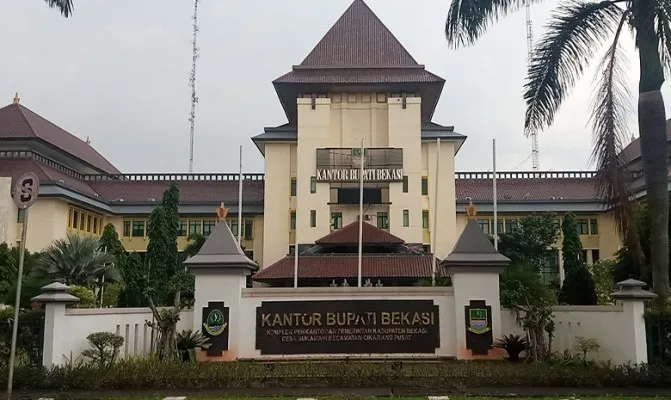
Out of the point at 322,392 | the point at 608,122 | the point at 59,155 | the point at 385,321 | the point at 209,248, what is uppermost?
the point at 59,155

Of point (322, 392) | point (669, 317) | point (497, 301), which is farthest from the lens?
point (497, 301)

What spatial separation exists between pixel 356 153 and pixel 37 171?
1945 centimetres

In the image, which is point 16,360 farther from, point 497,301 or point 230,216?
point 230,216

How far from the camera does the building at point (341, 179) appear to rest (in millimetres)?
38094

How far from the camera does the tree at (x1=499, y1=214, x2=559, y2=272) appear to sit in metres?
34.9

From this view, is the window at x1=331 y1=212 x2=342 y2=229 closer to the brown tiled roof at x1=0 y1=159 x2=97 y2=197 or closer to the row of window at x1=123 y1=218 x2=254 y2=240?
the row of window at x1=123 y1=218 x2=254 y2=240

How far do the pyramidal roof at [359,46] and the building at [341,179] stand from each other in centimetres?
10

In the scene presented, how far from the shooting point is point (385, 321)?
1350 centimetres

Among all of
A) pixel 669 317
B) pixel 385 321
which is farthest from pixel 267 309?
pixel 669 317

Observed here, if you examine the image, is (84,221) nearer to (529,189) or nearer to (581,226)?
(529,189)

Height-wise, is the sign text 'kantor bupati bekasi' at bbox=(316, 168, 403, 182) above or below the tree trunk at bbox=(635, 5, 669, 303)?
above

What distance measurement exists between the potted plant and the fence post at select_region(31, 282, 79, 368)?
98.2 inches

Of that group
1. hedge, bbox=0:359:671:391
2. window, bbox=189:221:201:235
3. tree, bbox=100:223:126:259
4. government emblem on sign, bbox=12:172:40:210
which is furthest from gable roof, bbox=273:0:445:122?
hedge, bbox=0:359:671:391

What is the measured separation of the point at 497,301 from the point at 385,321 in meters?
2.43
